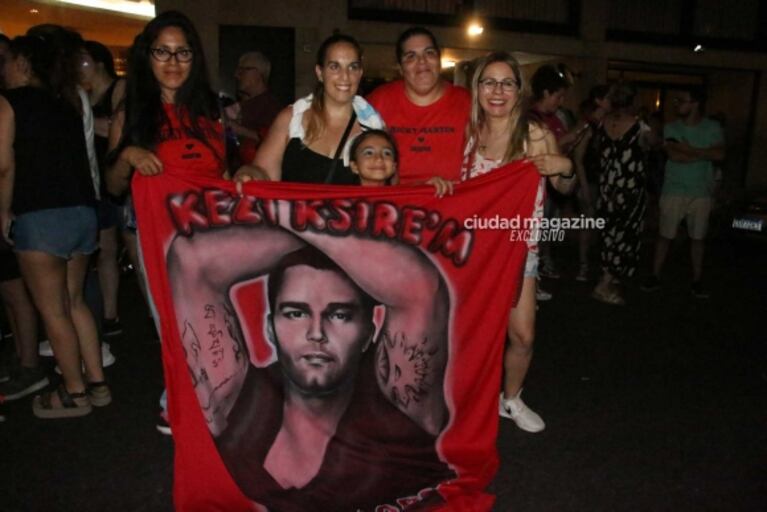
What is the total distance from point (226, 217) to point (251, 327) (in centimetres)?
45

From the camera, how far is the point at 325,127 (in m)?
3.07

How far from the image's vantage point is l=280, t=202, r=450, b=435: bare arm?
267cm

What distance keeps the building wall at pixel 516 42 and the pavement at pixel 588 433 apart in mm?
5889

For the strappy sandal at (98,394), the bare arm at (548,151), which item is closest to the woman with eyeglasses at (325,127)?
the bare arm at (548,151)

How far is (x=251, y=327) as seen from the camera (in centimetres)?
268

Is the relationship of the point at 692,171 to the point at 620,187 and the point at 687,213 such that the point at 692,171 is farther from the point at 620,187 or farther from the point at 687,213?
the point at 620,187

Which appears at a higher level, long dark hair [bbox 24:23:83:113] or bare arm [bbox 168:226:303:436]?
long dark hair [bbox 24:23:83:113]

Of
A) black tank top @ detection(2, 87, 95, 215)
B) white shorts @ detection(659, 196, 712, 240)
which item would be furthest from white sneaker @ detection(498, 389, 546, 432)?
white shorts @ detection(659, 196, 712, 240)

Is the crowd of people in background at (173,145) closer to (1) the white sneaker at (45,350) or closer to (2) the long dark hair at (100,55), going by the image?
(2) the long dark hair at (100,55)

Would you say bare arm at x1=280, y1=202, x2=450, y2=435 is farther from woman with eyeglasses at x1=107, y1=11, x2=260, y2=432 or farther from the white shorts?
the white shorts

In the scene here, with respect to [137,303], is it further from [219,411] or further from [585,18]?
[585,18]

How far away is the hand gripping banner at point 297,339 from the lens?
2650 mm

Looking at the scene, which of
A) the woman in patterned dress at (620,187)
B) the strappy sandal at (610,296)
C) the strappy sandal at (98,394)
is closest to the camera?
the strappy sandal at (98,394)

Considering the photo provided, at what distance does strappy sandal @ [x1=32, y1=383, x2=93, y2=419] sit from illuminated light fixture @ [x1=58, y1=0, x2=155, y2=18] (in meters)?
9.33
